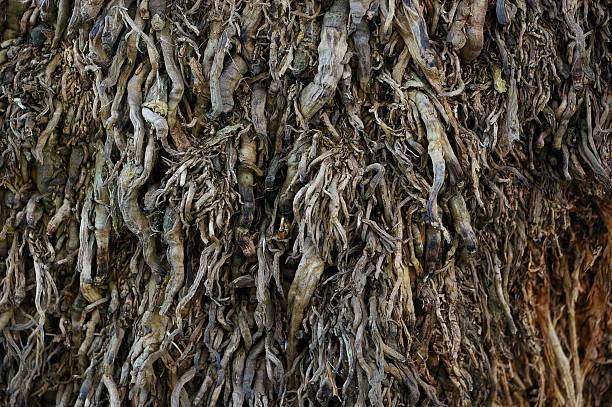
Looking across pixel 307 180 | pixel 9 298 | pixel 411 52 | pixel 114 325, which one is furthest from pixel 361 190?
pixel 9 298

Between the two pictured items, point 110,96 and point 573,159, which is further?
point 573,159

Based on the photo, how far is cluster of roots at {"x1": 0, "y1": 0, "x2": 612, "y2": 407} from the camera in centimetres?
100

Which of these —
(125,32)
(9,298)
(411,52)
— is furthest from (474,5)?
(9,298)

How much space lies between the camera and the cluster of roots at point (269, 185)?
999 mm

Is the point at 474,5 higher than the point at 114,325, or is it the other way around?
the point at 474,5

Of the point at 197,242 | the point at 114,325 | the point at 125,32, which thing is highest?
the point at 125,32

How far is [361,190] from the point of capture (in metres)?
1.02

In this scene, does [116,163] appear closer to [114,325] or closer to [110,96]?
[110,96]

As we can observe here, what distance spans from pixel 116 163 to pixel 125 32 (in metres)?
0.20

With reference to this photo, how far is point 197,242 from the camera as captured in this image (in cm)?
104

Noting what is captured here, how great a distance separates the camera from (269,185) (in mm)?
1026

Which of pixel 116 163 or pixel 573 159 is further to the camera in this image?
pixel 573 159

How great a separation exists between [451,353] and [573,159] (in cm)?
39

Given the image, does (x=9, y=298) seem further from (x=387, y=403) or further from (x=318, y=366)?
(x=387, y=403)
